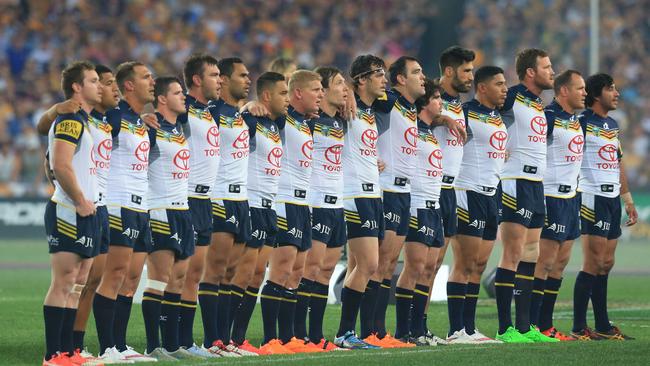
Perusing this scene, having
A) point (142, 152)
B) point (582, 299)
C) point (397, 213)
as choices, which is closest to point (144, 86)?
point (142, 152)

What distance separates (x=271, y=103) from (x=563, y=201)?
3.00 meters

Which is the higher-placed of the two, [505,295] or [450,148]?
[450,148]

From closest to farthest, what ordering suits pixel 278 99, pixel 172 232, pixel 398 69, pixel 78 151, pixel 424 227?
pixel 78 151 → pixel 172 232 → pixel 278 99 → pixel 424 227 → pixel 398 69

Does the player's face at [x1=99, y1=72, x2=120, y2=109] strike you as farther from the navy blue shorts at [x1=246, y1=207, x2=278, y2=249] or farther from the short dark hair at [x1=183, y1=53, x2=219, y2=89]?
Answer: the navy blue shorts at [x1=246, y1=207, x2=278, y2=249]

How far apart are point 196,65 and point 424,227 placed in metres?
2.47

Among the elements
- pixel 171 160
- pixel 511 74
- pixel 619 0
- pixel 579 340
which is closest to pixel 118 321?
pixel 171 160

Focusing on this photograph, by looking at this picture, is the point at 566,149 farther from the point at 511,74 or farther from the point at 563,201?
the point at 511,74

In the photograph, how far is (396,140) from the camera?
12.1 metres

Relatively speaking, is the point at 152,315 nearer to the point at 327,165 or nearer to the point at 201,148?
the point at 201,148

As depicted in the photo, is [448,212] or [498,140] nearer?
[448,212]

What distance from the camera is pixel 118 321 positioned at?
422 inches

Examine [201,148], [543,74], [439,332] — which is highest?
[543,74]

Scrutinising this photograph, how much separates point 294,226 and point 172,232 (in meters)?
1.18

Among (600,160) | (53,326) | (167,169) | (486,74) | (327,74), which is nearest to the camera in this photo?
(53,326)
